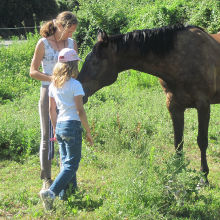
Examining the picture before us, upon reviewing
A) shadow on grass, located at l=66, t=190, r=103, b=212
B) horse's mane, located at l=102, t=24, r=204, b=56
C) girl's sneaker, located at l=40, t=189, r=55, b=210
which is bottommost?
shadow on grass, located at l=66, t=190, r=103, b=212

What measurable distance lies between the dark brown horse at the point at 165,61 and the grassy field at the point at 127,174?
2.69 feet

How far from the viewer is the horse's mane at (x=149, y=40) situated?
14.7ft

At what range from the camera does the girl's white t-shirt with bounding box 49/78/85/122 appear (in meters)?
3.46

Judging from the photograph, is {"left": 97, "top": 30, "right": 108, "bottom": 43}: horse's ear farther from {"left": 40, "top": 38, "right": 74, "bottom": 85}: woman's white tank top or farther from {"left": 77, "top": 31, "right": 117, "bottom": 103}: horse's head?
{"left": 40, "top": 38, "right": 74, "bottom": 85}: woman's white tank top

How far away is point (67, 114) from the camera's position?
3.52 m

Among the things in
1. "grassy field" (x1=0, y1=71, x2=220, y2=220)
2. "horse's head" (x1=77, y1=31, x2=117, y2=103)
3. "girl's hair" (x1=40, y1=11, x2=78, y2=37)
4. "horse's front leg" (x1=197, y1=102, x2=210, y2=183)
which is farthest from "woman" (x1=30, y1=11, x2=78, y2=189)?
"horse's front leg" (x1=197, y1=102, x2=210, y2=183)

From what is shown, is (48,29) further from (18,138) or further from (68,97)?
(18,138)

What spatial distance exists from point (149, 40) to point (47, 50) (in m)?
1.32

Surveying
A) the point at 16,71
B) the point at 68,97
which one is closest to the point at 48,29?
the point at 68,97

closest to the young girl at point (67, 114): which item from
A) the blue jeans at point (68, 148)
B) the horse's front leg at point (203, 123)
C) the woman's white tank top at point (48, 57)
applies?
the blue jeans at point (68, 148)

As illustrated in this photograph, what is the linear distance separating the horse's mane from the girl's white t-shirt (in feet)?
4.04

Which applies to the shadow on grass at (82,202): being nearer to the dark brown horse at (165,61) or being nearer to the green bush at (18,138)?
the dark brown horse at (165,61)

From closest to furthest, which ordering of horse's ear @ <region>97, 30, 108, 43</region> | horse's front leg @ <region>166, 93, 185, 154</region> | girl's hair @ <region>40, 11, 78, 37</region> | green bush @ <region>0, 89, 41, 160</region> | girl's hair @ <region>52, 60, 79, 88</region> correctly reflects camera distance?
girl's hair @ <region>52, 60, 79, 88</region>
girl's hair @ <region>40, 11, 78, 37</region>
horse's ear @ <region>97, 30, 108, 43</region>
horse's front leg @ <region>166, 93, 185, 154</region>
green bush @ <region>0, 89, 41, 160</region>

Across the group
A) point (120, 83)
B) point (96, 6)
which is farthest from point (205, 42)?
point (96, 6)
